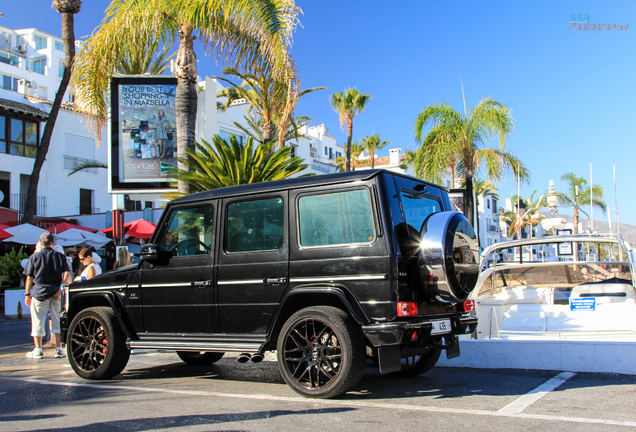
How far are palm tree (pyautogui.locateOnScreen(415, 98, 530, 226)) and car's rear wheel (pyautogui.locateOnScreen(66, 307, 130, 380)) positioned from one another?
13.8 metres

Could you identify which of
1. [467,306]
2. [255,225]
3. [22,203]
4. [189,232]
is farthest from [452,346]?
[22,203]

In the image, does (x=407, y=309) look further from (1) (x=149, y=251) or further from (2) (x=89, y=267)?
(2) (x=89, y=267)

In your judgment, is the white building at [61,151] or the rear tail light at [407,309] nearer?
the rear tail light at [407,309]

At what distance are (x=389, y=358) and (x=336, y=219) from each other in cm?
134

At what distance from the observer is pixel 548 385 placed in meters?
5.64

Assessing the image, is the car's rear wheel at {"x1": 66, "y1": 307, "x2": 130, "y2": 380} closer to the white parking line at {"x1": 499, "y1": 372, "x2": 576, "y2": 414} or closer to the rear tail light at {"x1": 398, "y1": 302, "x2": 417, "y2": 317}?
the rear tail light at {"x1": 398, "y1": 302, "x2": 417, "y2": 317}

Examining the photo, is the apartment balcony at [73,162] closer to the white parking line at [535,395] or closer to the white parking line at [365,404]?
the white parking line at [365,404]

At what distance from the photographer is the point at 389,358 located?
4832 millimetres

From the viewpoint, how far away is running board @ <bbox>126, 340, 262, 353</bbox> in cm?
539

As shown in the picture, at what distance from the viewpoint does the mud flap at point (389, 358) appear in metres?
4.80

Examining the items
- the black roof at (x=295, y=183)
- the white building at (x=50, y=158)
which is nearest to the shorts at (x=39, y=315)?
the black roof at (x=295, y=183)

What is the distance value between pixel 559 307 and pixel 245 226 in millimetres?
4586

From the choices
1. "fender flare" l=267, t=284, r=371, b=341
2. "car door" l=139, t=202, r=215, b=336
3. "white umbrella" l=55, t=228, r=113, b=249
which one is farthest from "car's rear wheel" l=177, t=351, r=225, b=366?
"white umbrella" l=55, t=228, r=113, b=249

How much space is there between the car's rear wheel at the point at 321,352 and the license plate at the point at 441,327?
0.68 m
